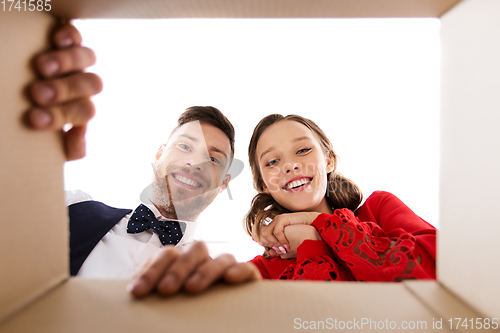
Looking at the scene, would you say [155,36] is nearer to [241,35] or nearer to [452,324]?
[241,35]

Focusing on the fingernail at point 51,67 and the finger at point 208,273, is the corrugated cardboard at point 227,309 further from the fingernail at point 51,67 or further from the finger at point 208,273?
the fingernail at point 51,67

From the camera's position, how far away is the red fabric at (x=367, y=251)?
83 centimetres

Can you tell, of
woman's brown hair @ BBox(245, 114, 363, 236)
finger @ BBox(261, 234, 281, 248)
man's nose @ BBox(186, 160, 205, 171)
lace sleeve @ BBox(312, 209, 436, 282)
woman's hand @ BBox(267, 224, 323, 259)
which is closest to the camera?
lace sleeve @ BBox(312, 209, 436, 282)

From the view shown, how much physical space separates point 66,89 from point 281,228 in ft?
3.00

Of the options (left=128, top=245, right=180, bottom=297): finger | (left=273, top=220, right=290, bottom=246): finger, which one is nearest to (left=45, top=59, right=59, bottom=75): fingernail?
(left=128, top=245, right=180, bottom=297): finger

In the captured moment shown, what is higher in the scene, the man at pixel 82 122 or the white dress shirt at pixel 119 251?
the man at pixel 82 122

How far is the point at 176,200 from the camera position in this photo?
1745 mm

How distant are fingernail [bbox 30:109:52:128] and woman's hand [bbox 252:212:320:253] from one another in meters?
0.92

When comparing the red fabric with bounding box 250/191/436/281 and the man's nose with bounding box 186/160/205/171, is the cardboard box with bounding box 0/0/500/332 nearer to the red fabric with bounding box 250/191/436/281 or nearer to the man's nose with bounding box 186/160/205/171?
the red fabric with bounding box 250/191/436/281

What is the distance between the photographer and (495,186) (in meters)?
0.29

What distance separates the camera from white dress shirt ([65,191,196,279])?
1.29 meters

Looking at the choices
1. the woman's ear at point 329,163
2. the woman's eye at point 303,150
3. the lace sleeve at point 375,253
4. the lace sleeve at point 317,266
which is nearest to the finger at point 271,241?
the lace sleeve at point 317,266

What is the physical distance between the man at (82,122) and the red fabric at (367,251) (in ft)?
2.00

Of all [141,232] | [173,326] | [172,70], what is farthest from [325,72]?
[173,326]
